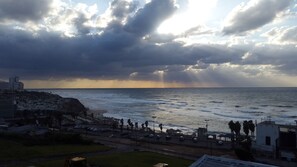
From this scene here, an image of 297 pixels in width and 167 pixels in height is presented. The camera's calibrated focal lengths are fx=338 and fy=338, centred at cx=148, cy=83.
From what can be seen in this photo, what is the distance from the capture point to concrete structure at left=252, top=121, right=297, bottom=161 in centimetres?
4253

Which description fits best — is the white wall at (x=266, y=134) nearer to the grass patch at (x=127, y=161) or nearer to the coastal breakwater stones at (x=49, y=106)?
the grass patch at (x=127, y=161)

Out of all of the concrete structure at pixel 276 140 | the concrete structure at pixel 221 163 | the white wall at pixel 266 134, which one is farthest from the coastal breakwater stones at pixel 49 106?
the concrete structure at pixel 221 163

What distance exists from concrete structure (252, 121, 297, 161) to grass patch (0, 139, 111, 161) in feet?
68.1

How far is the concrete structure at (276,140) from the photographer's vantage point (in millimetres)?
42531

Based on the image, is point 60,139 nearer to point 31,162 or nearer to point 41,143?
point 41,143

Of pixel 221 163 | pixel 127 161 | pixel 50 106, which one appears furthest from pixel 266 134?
pixel 50 106

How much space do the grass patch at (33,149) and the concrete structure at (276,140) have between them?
2076 centimetres

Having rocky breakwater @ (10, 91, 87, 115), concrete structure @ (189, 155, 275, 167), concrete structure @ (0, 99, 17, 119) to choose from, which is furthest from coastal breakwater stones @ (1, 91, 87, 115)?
concrete structure @ (189, 155, 275, 167)

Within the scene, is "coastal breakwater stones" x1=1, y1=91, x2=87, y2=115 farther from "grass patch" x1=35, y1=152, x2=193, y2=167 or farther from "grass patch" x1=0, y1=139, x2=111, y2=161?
"grass patch" x1=35, y1=152, x2=193, y2=167

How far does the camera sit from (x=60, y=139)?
45.9 m

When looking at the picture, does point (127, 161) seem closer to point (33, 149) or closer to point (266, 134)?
point (33, 149)

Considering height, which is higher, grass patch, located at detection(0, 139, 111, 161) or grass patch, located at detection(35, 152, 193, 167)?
grass patch, located at detection(0, 139, 111, 161)

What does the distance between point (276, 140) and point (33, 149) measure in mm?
30539

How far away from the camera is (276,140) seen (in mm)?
43844
